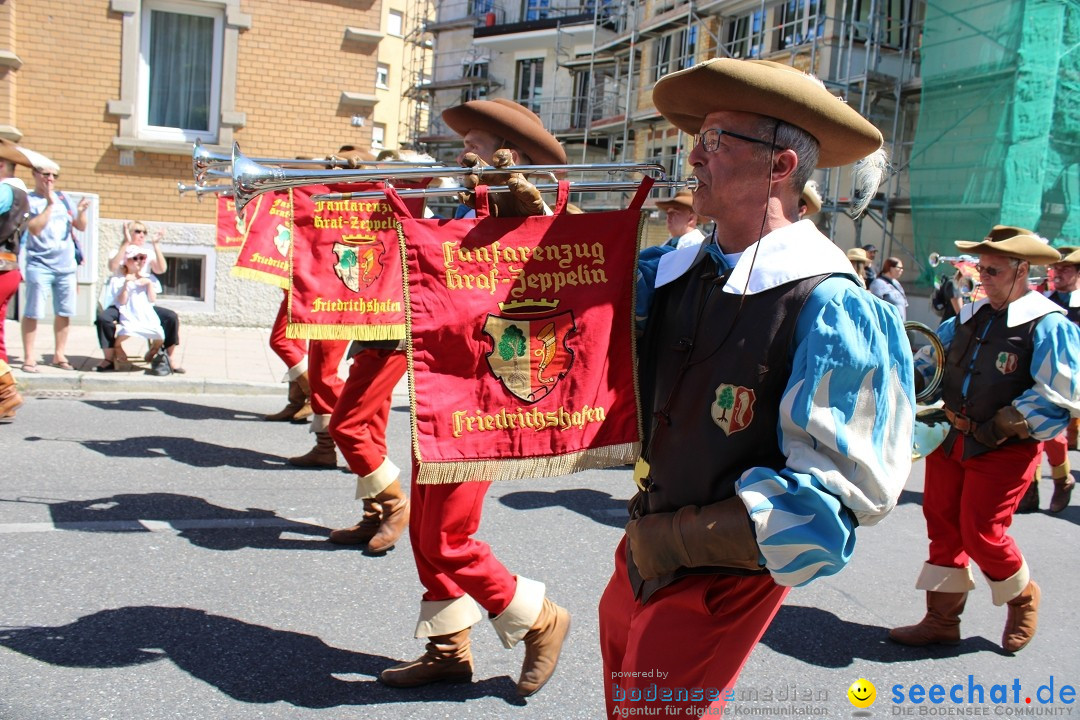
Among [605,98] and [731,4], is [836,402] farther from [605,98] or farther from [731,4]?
[605,98]

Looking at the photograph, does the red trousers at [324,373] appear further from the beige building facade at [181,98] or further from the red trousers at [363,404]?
the beige building facade at [181,98]

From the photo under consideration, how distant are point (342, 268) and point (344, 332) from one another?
13.2 inches

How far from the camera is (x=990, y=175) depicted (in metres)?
16.0

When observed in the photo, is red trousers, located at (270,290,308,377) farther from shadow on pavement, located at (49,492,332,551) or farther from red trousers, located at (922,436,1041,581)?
red trousers, located at (922,436,1041,581)

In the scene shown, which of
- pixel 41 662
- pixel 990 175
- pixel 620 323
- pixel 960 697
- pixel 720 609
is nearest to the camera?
pixel 720 609

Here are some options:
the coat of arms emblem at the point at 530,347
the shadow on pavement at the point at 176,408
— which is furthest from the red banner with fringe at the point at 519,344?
the shadow on pavement at the point at 176,408

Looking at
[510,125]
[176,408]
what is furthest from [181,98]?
[510,125]

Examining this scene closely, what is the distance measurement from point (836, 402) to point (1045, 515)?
6.25 m

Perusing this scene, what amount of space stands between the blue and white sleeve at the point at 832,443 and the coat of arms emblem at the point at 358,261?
10.1 ft

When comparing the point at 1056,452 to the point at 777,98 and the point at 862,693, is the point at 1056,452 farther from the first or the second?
the point at 777,98

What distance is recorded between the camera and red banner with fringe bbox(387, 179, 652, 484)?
2432 millimetres

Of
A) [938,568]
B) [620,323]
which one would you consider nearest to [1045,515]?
[938,568]

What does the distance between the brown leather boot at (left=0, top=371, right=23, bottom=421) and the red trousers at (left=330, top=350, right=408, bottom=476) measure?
3.61 m

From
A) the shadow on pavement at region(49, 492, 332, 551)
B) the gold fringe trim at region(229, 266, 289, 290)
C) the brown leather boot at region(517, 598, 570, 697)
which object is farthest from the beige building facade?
the brown leather boot at region(517, 598, 570, 697)
